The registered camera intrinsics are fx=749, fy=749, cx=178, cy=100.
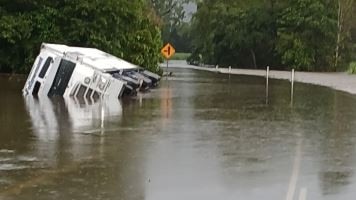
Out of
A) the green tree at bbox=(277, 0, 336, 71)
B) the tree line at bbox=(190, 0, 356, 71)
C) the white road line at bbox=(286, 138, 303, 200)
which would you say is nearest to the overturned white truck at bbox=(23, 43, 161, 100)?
the white road line at bbox=(286, 138, 303, 200)

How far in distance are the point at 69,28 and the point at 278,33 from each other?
94.0 ft

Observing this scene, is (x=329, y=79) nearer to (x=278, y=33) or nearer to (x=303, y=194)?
(x=278, y=33)

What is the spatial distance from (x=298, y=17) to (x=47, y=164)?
57.9 meters

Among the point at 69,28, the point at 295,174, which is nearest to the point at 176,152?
the point at 295,174

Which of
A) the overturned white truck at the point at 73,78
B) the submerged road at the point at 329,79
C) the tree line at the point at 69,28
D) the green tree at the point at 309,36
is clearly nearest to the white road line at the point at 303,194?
the overturned white truck at the point at 73,78

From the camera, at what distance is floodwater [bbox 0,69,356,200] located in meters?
9.73

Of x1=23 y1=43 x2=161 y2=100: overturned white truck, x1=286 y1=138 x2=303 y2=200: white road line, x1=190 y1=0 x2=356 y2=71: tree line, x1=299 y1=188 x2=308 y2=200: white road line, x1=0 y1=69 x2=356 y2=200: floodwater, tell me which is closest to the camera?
x1=299 y1=188 x2=308 y2=200: white road line

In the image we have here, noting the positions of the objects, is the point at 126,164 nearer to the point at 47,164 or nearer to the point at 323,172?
the point at 47,164

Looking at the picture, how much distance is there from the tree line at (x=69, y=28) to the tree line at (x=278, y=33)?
23319 millimetres

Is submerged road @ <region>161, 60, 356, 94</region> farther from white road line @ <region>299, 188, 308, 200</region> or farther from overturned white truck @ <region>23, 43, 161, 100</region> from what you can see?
white road line @ <region>299, 188, 308, 200</region>

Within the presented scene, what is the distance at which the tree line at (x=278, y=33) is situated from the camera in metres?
66.9

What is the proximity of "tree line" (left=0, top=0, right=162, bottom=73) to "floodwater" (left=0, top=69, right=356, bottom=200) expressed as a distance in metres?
22.2

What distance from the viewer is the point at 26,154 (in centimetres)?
1274

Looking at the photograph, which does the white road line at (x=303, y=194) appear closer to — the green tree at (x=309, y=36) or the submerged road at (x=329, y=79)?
the submerged road at (x=329, y=79)
